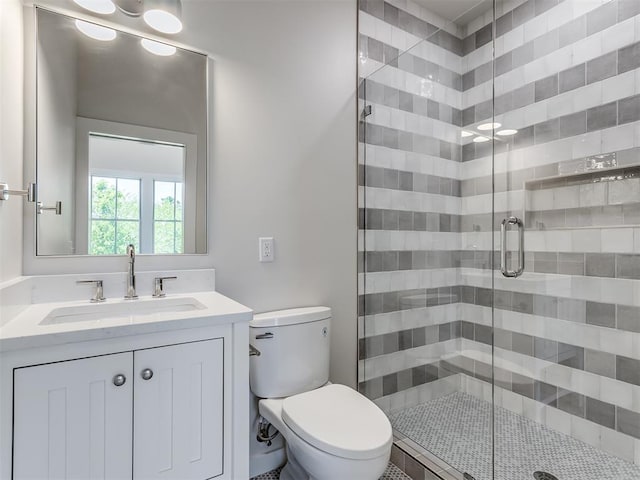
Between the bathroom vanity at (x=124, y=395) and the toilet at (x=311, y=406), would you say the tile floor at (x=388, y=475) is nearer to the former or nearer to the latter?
the toilet at (x=311, y=406)

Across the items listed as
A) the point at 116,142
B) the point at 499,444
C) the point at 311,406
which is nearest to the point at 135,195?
the point at 116,142

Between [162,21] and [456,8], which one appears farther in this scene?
[456,8]

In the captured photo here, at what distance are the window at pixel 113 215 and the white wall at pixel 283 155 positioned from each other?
66 mm

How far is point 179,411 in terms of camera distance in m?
1.05

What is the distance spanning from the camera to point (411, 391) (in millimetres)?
1916

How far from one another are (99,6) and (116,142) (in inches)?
20.1

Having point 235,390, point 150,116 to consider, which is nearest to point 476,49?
point 150,116

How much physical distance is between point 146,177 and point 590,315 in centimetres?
216

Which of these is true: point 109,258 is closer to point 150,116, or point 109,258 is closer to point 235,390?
point 150,116

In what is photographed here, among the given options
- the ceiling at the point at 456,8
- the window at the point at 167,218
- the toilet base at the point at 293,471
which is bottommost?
the toilet base at the point at 293,471

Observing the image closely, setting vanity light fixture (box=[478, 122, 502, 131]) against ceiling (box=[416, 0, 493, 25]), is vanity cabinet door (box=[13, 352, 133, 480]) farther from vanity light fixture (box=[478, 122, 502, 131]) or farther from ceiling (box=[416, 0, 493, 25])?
ceiling (box=[416, 0, 493, 25])

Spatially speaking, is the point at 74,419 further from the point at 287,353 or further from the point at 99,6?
the point at 99,6

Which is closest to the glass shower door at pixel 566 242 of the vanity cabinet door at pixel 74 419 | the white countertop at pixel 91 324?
the white countertop at pixel 91 324

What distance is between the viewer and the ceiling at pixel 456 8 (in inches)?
83.4
